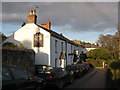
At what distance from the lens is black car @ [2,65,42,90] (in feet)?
20.2

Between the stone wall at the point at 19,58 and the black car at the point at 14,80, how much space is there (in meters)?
5.34

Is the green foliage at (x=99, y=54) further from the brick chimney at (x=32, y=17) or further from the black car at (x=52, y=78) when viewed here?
the black car at (x=52, y=78)

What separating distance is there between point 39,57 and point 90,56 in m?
25.9

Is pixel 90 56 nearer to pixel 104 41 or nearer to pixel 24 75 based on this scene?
pixel 104 41

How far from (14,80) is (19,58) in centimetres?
807

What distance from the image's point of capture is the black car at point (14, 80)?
20.2 feet

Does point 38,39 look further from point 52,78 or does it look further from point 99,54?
point 99,54

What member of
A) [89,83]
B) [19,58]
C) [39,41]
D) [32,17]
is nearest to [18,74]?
[19,58]

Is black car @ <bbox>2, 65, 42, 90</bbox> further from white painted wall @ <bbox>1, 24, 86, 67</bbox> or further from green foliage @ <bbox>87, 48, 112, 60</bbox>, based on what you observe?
green foliage @ <bbox>87, 48, 112, 60</bbox>

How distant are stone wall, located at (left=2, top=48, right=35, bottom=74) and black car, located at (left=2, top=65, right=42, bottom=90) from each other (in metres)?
5.34

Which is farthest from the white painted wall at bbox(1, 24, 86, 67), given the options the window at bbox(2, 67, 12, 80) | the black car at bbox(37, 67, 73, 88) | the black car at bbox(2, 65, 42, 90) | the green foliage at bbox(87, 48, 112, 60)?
the green foliage at bbox(87, 48, 112, 60)

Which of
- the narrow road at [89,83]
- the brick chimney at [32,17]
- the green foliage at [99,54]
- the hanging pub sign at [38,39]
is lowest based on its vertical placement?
the narrow road at [89,83]

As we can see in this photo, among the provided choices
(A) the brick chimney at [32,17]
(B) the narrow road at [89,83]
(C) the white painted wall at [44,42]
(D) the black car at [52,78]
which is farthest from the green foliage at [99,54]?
(D) the black car at [52,78]

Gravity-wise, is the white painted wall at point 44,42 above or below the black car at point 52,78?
above
